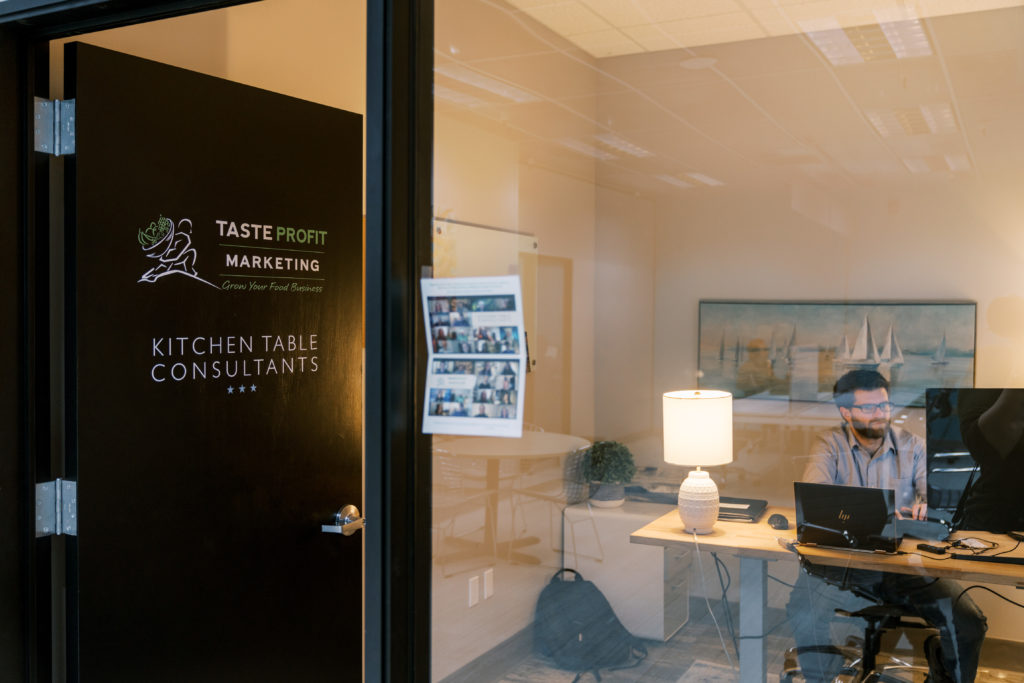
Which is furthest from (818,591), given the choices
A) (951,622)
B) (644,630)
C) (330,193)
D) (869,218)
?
(330,193)

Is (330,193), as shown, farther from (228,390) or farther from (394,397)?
(394,397)

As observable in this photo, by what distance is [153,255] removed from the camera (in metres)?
1.92

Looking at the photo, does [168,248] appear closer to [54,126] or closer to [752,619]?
[54,126]

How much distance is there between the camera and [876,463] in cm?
104

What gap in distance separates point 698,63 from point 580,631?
0.83 metres

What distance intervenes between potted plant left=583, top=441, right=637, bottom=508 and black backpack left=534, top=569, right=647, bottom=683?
13cm

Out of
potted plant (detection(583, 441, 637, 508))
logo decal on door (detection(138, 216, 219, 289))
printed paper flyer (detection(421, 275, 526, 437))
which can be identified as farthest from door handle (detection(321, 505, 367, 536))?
potted plant (detection(583, 441, 637, 508))

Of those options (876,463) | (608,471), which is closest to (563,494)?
(608,471)

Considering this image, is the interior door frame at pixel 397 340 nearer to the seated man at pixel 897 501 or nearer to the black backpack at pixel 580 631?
the black backpack at pixel 580 631

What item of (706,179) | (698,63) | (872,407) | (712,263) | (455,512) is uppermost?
(698,63)

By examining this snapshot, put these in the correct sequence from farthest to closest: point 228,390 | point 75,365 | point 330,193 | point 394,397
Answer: point 330,193, point 228,390, point 75,365, point 394,397

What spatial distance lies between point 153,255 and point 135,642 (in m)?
0.87

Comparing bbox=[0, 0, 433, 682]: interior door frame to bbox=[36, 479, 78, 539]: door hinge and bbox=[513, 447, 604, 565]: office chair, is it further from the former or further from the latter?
bbox=[36, 479, 78, 539]: door hinge

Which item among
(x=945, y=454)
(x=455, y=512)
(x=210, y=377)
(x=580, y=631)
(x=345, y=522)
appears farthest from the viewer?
(x=345, y=522)
